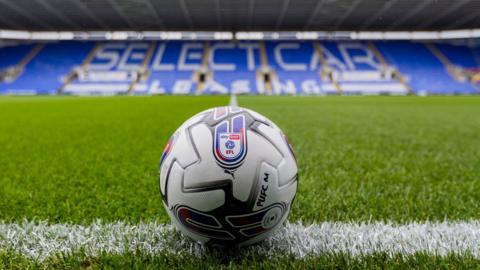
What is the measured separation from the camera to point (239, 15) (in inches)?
1009

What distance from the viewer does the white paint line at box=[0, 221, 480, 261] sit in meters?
1.26

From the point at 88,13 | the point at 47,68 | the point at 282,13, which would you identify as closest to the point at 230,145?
the point at 282,13

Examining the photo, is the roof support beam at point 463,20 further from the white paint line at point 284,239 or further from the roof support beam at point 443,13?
the white paint line at point 284,239

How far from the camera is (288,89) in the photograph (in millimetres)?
29344

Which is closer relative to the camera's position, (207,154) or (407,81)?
(207,154)

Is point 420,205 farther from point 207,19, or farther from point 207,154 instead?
point 207,19

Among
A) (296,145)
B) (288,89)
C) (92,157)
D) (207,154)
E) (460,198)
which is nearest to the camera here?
(207,154)

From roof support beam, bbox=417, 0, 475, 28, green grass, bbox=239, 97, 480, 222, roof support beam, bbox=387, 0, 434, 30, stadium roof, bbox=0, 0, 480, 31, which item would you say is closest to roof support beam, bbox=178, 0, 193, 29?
stadium roof, bbox=0, 0, 480, 31

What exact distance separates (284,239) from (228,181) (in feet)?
1.29

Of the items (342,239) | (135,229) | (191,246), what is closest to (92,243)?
(135,229)

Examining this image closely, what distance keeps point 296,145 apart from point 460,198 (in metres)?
1.98

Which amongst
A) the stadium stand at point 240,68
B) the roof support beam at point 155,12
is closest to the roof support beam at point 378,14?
the stadium stand at point 240,68

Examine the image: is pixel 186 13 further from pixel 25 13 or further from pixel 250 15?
pixel 25 13

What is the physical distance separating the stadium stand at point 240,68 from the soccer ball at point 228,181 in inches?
1099
